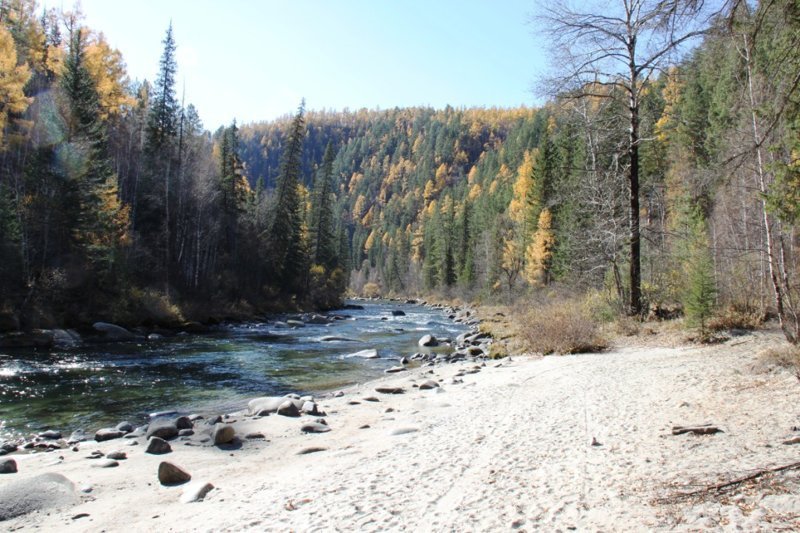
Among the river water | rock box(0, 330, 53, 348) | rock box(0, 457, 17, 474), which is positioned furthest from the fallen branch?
rock box(0, 330, 53, 348)

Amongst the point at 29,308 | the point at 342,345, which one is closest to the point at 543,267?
the point at 342,345

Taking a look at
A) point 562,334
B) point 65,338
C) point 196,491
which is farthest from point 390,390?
point 65,338

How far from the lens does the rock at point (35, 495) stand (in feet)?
16.2

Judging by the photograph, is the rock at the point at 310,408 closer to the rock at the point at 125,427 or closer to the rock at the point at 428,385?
the rock at the point at 428,385

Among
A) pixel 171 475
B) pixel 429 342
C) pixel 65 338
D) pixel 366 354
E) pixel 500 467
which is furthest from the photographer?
pixel 429 342

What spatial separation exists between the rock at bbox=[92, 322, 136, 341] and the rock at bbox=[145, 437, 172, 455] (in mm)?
17506

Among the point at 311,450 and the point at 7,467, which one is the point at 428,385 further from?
the point at 7,467

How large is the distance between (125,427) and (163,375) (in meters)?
5.88

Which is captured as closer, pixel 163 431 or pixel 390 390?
pixel 163 431

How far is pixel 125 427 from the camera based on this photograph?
8953 millimetres

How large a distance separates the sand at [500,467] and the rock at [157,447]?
135 millimetres

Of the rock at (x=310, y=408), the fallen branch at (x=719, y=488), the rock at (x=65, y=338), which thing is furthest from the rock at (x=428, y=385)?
the rock at (x=65, y=338)

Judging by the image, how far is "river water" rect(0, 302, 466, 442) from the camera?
1046 cm

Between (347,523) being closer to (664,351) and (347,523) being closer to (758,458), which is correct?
(758,458)
